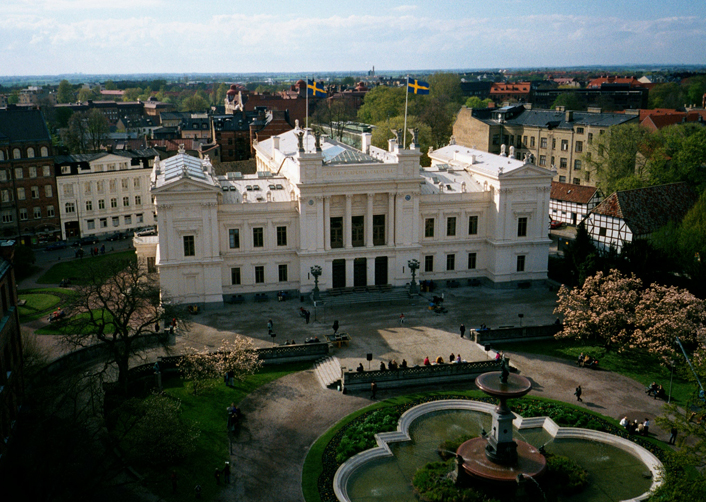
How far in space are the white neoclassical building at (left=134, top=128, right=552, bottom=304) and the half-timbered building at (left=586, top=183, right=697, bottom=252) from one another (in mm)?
11194

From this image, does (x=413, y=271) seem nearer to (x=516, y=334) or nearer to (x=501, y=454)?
(x=516, y=334)

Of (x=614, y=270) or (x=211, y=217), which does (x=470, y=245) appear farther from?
(x=211, y=217)

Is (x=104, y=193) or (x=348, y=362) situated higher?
(x=104, y=193)

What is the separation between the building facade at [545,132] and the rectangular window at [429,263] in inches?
1516

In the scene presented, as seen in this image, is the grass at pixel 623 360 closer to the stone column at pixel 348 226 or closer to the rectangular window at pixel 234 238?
the stone column at pixel 348 226

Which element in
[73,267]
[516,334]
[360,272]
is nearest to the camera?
[516,334]

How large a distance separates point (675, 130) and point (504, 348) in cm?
5102

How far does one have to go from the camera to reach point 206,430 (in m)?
41.9

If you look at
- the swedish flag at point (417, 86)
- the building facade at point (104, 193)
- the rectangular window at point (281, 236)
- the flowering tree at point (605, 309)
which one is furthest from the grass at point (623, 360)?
the building facade at point (104, 193)

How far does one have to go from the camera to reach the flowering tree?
51438 mm

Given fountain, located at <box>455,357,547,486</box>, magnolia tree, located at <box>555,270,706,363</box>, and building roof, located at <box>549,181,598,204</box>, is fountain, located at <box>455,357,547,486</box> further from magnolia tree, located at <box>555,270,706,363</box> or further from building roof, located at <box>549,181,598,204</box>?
building roof, located at <box>549,181,598,204</box>

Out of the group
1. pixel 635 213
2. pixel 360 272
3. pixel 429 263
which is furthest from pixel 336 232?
pixel 635 213

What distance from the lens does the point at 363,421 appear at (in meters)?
43.4

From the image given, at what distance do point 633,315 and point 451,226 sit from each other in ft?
77.8
